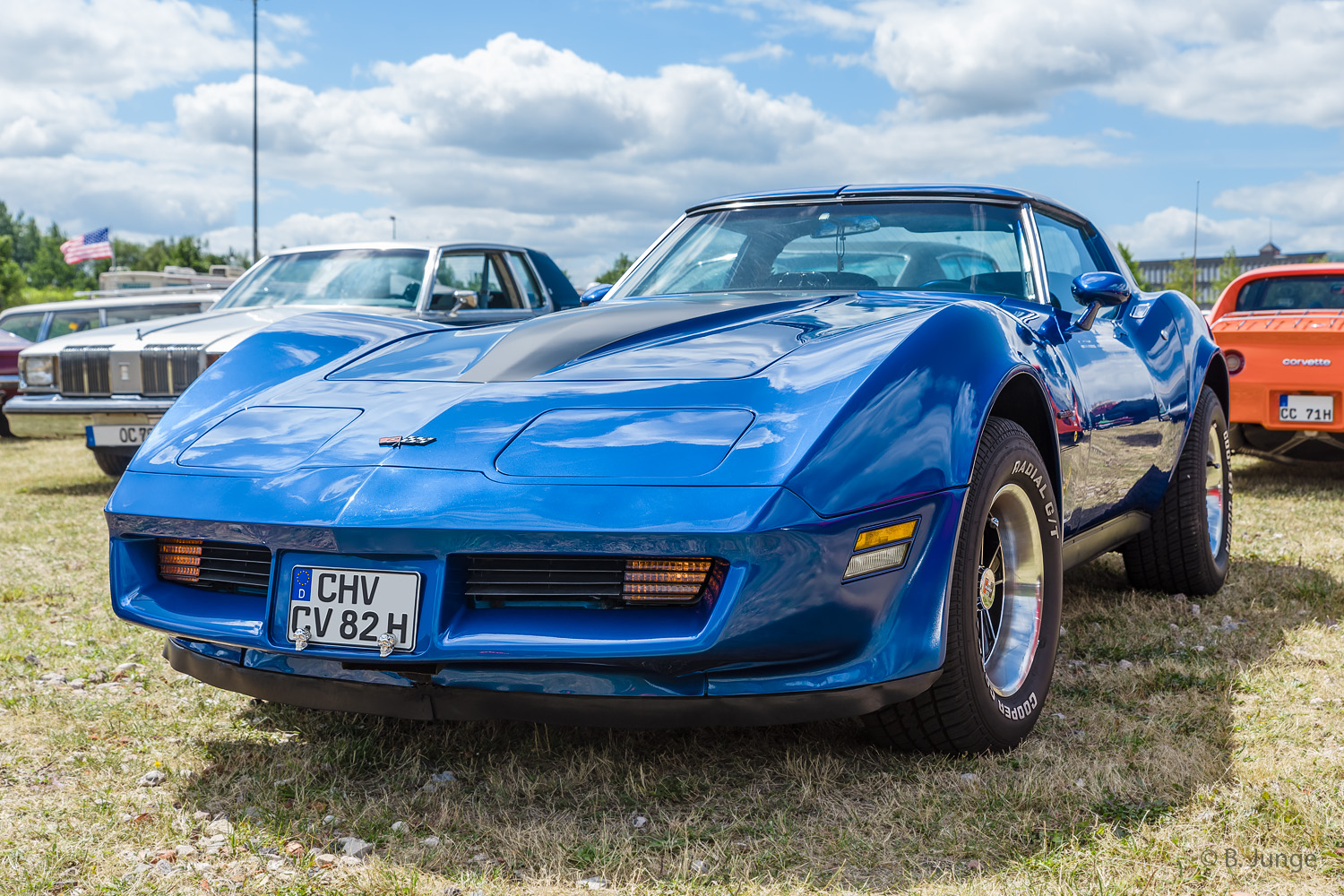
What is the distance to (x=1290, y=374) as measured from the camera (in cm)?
Answer: 701

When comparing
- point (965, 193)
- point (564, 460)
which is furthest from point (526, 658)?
point (965, 193)

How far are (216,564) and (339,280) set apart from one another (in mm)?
5643

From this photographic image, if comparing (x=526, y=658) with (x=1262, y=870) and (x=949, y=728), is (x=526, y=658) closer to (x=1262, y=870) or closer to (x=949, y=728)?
(x=949, y=728)

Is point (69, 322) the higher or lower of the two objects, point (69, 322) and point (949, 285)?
the lower

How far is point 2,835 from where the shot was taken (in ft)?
7.52

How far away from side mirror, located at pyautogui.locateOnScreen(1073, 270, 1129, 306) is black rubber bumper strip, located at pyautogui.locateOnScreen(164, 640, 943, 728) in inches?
63.0

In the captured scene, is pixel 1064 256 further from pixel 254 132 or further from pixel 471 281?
pixel 254 132

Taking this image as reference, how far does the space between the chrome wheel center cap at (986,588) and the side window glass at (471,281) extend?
5414 mm

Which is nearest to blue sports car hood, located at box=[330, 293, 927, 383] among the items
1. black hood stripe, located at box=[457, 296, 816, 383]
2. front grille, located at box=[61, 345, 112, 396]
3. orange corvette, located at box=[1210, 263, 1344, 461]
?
black hood stripe, located at box=[457, 296, 816, 383]

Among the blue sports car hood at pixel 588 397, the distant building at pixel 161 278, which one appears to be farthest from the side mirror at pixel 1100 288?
the distant building at pixel 161 278

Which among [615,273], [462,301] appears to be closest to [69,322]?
[462,301]

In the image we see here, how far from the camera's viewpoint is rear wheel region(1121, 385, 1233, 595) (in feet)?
13.8

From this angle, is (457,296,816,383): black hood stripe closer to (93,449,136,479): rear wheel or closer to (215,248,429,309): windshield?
(215,248,429,309): windshield

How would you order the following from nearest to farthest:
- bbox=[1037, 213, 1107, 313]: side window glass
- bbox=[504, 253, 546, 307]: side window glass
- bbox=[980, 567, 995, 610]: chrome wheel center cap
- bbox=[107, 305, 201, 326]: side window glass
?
bbox=[980, 567, 995, 610]: chrome wheel center cap → bbox=[1037, 213, 1107, 313]: side window glass → bbox=[504, 253, 546, 307]: side window glass → bbox=[107, 305, 201, 326]: side window glass
